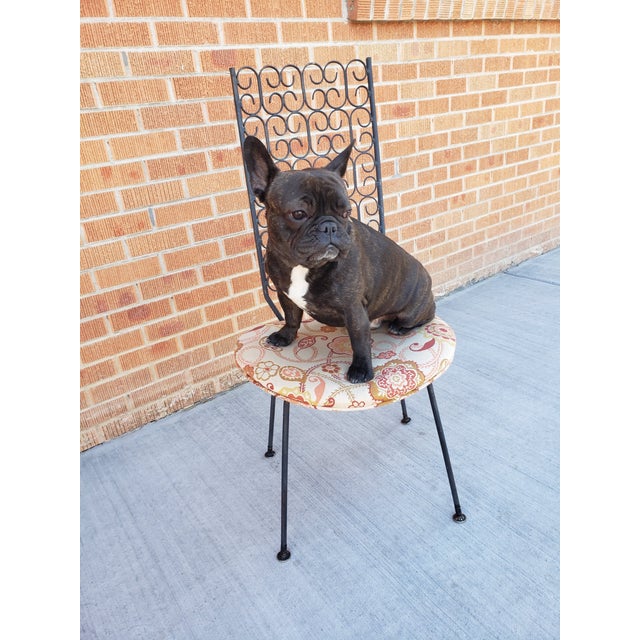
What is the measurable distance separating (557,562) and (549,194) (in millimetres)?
2874

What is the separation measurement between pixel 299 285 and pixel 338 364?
0.26 m

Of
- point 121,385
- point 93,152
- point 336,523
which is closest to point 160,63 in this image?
point 93,152

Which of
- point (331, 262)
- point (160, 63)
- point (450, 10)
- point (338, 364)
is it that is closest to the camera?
point (331, 262)

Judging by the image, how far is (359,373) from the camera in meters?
1.23

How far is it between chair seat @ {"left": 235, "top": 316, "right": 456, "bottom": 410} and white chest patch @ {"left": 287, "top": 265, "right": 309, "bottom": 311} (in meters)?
0.19

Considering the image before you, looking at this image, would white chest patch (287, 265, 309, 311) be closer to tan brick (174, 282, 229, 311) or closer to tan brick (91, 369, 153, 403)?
tan brick (174, 282, 229, 311)

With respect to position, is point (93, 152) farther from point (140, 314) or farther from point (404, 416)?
point (404, 416)

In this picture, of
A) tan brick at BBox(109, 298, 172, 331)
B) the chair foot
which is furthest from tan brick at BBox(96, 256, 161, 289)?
the chair foot

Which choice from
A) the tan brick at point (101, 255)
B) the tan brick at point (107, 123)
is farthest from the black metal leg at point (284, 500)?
the tan brick at point (107, 123)

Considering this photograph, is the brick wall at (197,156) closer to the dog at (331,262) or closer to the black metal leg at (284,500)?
the dog at (331,262)

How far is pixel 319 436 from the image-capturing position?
1.92 metres

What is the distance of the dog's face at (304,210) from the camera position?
1.09 metres

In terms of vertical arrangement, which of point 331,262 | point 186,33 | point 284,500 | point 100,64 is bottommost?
point 284,500

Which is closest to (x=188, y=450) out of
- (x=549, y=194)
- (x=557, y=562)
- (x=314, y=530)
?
(x=314, y=530)
